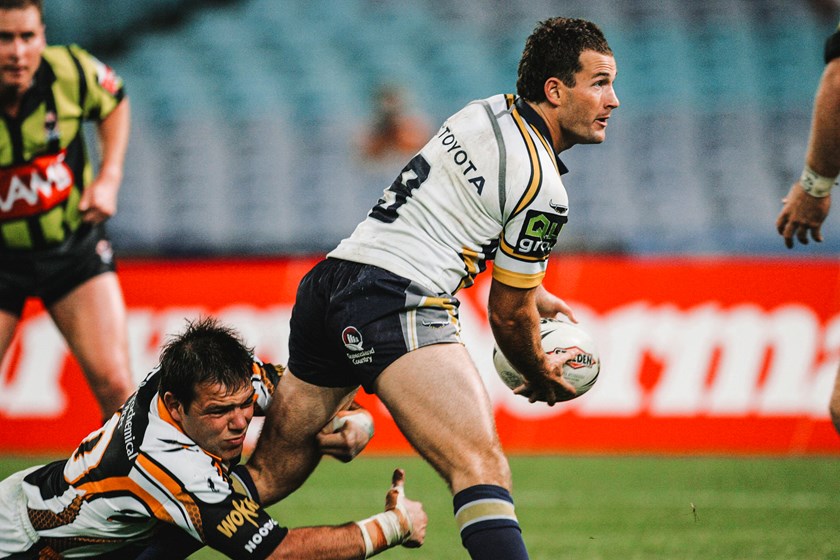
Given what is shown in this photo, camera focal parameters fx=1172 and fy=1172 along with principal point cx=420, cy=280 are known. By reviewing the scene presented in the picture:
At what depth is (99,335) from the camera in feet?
18.4

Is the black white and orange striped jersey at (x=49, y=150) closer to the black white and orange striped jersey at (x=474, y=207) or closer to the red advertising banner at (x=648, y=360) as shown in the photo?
the black white and orange striped jersey at (x=474, y=207)

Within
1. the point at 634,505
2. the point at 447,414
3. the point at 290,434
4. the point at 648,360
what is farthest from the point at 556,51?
the point at 648,360

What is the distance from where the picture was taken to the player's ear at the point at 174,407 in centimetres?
405

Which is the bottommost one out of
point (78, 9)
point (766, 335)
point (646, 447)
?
point (646, 447)

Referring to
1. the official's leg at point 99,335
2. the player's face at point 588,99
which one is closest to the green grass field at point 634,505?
the official's leg at point 99,335

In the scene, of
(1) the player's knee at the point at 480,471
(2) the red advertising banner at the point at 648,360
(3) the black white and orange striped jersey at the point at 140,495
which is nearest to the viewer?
(1) the player's knee at the point at 480,471

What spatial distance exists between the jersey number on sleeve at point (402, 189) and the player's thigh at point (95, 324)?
6.24ft

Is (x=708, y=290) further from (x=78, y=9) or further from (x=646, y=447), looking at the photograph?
(x=78, y=9)

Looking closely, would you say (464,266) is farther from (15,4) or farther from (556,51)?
(15,4)

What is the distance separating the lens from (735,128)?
14.7m

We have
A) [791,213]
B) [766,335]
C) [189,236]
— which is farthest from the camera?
[189,236]

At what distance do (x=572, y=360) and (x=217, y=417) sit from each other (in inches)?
55.2

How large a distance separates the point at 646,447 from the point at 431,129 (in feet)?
20.2

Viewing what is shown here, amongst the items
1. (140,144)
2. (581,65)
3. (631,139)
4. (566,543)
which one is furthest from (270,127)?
(581,65)
